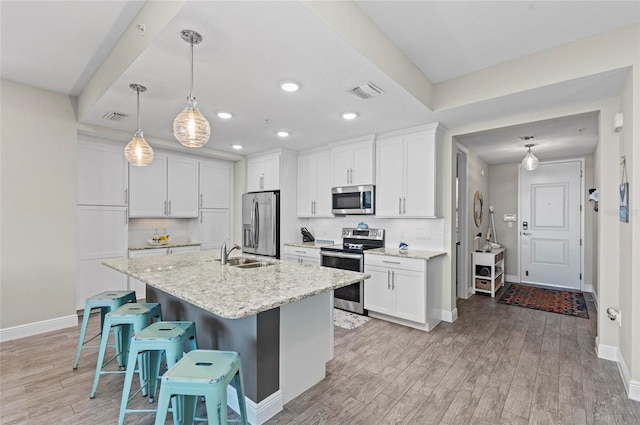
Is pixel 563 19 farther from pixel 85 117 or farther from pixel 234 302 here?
pixel 85 117

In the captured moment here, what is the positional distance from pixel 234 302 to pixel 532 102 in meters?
3.16

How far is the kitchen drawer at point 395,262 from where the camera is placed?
3438mm

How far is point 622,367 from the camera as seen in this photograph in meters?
2.46

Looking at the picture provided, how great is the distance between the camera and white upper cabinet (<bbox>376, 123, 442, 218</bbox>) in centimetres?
363

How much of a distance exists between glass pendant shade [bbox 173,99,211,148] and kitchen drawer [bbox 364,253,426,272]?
8.41ft

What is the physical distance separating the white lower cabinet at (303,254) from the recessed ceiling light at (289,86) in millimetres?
2443

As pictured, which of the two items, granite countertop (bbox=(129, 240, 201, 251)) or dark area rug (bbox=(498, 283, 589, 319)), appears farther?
granite countertop (bbox=(129, 240, 201, 251))

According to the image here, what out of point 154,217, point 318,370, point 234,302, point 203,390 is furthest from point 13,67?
point 318,370

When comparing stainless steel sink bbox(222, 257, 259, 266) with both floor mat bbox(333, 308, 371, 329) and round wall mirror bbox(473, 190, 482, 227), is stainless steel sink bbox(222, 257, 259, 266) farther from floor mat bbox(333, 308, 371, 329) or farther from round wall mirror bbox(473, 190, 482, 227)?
round wall mirror bbox(473, 190, 482, 227)

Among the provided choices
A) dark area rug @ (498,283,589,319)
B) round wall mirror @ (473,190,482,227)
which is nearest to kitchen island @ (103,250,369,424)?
dark area rug @ (498,283,589,319)

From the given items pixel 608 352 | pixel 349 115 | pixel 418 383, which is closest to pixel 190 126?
pixel 349 115

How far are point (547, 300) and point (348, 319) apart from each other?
3318mm

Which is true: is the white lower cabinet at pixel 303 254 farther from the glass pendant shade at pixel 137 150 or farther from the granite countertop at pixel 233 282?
the glass pendant shade at pixel 137 150

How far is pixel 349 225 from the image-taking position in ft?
16.0
